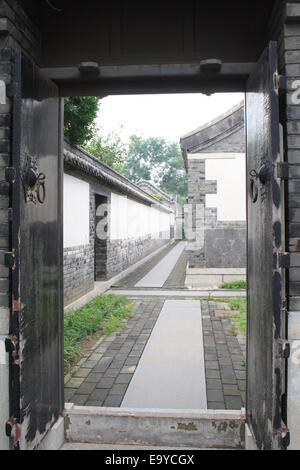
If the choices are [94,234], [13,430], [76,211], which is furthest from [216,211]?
[13,430]

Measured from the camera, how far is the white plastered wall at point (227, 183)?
9.98 meters

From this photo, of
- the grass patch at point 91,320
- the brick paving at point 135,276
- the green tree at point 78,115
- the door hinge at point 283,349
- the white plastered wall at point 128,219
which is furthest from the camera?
the white plastered wall at point 128,219

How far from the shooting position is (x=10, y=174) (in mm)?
2184

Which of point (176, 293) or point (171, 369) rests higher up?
point (176, 293)

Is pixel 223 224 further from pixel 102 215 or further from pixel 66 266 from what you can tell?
pixel 66 266

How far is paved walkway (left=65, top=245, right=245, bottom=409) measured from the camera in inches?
151

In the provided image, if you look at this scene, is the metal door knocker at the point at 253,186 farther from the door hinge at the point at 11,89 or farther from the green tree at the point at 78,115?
the green tree at the point at 78,115

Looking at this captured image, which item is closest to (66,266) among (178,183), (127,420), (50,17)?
(127,420)

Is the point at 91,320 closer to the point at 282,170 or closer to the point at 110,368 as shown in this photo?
the point at 110,368

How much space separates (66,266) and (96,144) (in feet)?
46.2

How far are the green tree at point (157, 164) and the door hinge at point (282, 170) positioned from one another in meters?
50.8

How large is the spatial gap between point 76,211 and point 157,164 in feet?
171

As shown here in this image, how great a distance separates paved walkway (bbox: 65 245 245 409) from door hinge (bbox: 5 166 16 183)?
2426 millimetres

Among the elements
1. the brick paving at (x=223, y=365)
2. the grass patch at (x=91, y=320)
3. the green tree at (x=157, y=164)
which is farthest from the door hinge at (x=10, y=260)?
the green tree at (x=157, y=164)
